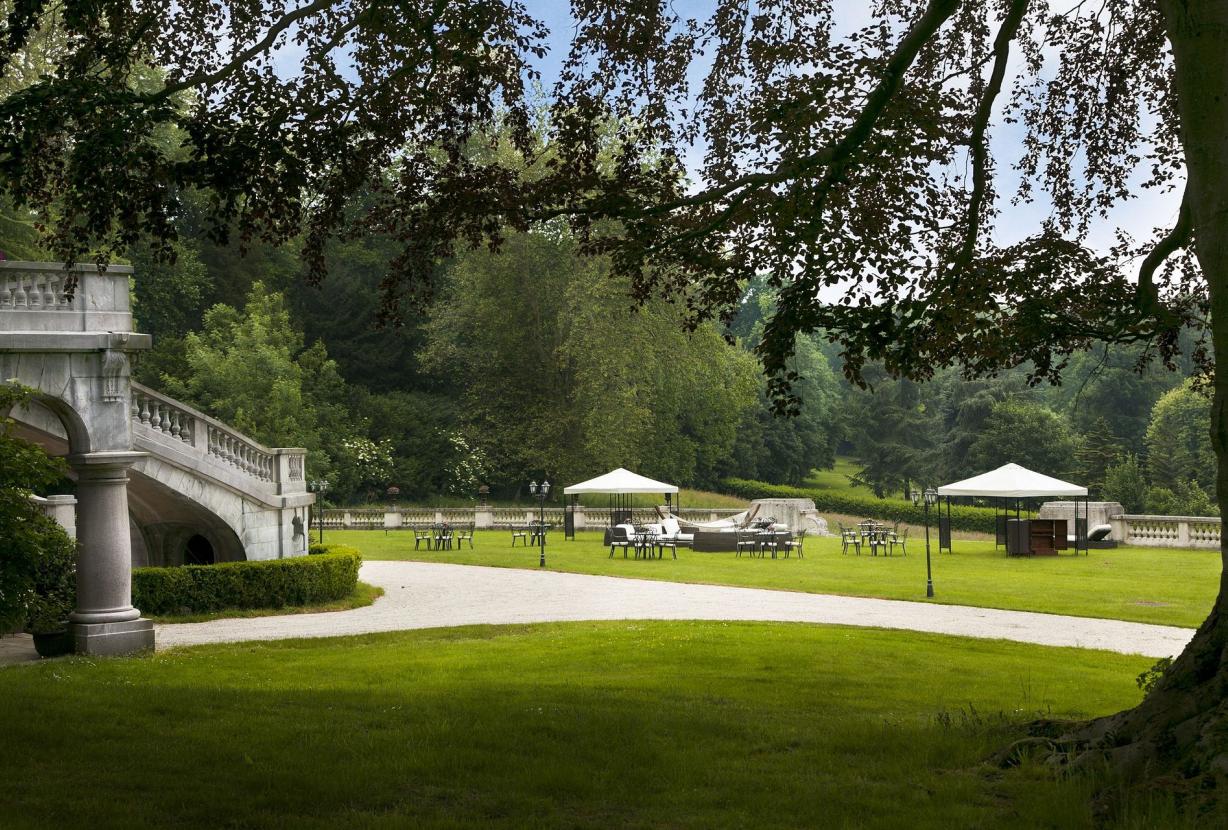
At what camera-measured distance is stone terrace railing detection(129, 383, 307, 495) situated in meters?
19.9

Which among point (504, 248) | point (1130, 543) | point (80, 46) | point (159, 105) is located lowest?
point (1130, 543)

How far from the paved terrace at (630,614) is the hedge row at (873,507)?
24562mm

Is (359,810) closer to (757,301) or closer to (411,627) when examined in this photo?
(411,627)

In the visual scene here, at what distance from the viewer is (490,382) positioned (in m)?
55.1

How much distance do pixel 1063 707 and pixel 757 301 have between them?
86265 mm

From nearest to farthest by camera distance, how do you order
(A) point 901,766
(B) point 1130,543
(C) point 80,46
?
(A) point 901,766, (C) point 80,46, (B) point 1130,543

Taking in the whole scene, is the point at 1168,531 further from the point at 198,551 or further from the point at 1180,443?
the point at 198,551

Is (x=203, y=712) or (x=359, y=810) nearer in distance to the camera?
(x=359, y=810)

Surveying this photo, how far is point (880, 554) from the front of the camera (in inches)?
1367

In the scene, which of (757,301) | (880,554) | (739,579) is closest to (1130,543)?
(880,554)

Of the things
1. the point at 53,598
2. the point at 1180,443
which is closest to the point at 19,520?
the point at 53,598

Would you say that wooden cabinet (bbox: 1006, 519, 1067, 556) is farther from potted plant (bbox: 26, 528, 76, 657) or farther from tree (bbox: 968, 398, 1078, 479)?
tree (bbox: 968, 398, 1078, 479)

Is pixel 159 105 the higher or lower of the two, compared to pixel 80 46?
lower

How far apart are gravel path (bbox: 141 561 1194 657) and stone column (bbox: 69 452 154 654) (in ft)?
5.66
